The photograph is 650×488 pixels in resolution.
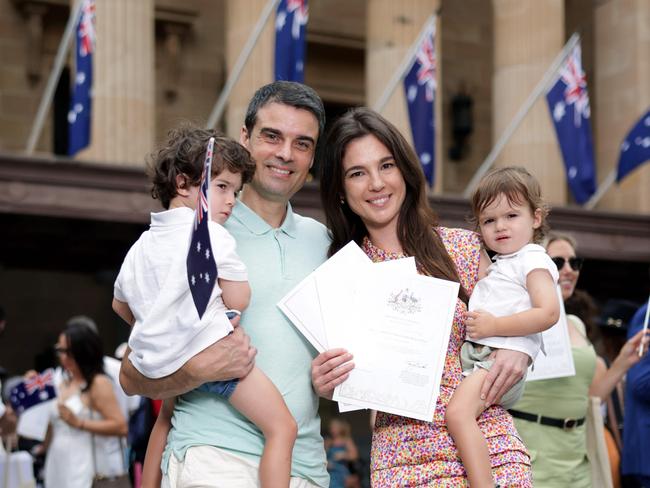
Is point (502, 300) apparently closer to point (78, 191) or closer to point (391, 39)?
point (78, 191)

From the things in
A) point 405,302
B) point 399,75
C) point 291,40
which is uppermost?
point 399,75

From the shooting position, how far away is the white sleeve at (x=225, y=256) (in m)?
4.40

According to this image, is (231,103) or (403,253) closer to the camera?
(403,253)

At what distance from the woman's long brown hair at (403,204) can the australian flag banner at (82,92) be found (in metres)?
12.8

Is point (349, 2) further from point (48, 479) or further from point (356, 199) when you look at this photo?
point (356, 199)

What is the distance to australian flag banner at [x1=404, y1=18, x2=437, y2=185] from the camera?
19.5 m

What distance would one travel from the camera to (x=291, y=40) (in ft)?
59.8

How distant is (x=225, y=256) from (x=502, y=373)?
45.5 inches

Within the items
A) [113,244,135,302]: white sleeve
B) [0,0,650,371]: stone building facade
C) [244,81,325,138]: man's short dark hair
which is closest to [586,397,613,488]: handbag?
[244,81,325,138]: man's short dark hair

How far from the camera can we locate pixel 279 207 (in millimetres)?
5086

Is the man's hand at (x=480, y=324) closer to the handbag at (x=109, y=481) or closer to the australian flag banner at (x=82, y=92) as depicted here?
the handbag at (x=109, y=481)

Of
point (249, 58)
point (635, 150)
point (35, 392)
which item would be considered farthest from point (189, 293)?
point (249, 58)

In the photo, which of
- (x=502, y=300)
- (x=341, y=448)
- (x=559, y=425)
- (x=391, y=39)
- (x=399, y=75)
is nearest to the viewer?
(x=502, y=300)

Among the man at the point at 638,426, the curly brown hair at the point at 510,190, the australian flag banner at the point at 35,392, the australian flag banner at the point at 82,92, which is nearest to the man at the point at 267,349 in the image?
the curly brown hair at the point at 510,190
